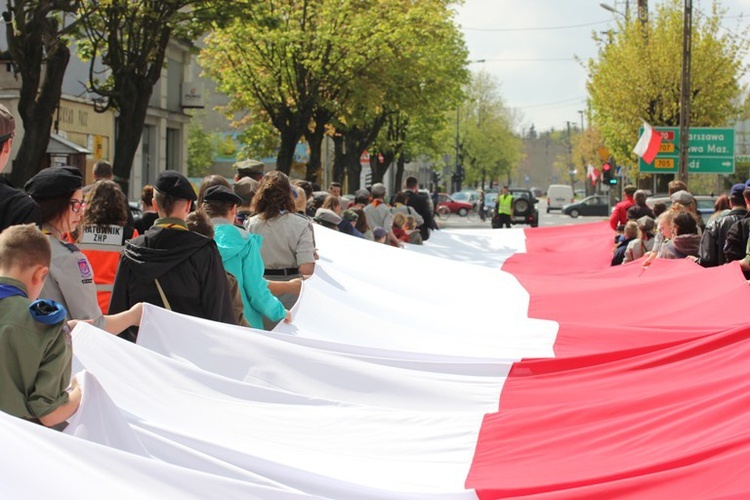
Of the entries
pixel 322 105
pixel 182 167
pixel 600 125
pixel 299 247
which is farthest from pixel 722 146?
pixel 299 247

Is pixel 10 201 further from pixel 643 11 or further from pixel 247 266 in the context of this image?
pixel 643 11

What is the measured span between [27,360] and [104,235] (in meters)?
2.84

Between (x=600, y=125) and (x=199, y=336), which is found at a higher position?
(x=600, y=125)

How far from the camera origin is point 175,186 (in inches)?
227

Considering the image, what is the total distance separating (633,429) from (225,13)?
1465 cm

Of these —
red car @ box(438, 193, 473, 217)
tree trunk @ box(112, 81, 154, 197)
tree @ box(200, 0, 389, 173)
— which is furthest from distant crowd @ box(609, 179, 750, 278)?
red car @ box(438, 193, 473, 217)

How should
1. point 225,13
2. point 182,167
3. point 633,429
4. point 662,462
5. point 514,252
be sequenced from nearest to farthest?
point 662,462, point 633,429, point 514,252, point 225,13, point 182,167

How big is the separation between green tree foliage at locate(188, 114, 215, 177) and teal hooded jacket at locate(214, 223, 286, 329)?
53.2 m

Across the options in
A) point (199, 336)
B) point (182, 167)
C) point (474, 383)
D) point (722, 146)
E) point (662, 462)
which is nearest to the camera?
point (662, 462)

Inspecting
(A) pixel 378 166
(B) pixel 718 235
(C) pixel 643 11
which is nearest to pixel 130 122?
(B) pixel 718 235

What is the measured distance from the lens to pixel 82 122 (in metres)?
31.6

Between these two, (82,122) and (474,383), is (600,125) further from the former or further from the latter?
(474,383)

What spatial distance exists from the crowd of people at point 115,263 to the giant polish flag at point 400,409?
0.59 feet

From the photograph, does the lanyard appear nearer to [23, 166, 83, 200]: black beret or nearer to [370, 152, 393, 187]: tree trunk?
[23, 166, 83, 200]: black beret
